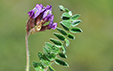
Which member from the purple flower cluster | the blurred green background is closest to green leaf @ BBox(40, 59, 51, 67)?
the purple flower cluster

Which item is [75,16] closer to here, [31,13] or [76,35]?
[31,13]

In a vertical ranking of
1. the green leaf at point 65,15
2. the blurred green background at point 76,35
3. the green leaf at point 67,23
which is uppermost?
the blurred green background at point 76,35

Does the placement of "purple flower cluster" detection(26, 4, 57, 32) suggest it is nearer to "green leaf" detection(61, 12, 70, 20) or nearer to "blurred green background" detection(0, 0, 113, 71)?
"green leaf" detection(61, 12, 70, 20)

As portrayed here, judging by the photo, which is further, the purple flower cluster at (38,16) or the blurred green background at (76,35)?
the blurred green background at (76,35)

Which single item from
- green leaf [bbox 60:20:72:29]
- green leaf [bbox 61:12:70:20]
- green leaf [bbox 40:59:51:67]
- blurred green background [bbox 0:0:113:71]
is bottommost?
green leaf [bbox 40:59:51:67]

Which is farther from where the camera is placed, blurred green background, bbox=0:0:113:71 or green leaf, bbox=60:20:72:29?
blurred green background, bbox=0:0:113:71

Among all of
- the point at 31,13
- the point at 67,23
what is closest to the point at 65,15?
the point at 67,23

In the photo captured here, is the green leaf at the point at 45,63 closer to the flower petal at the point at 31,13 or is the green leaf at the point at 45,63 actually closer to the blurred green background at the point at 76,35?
the flower petal at the point at 31,13

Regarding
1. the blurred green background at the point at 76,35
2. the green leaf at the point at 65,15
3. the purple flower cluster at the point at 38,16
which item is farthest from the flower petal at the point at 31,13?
the blurred green background at the point at 76,35
